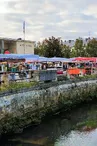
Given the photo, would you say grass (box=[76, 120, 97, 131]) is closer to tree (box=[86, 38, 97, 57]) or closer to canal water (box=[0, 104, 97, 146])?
canal water (box=[0, 104, 97, 146])

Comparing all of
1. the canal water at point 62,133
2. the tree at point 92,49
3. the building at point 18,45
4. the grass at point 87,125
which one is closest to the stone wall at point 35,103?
the canal water at point 62,133

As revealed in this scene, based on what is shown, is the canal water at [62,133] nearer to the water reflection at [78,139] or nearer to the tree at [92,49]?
the water reflection at [78,139]

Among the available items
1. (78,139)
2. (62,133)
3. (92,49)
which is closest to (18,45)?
(92,49)

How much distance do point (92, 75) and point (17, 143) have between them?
1916 cm

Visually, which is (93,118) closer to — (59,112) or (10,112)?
(59,112)

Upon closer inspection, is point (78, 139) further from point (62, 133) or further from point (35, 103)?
point (35, 103)

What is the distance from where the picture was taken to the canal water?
22953 mm

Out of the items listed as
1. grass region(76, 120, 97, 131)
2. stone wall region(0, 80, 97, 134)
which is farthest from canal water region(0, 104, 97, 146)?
stone wall region(0, 80, 97, 134)

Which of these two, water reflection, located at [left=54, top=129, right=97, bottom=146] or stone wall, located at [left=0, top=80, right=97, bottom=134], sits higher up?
stone wall, located at [left=0, top=80, right=97, bottom=134]

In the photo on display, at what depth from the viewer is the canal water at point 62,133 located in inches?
904

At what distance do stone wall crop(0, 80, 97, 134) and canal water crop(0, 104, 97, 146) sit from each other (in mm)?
641

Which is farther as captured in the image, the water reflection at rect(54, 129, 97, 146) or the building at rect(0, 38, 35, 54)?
the building at rect(0, 38, 35, 54)

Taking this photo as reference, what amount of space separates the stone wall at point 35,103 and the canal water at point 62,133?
0.64 m

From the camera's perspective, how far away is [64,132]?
26.1m
